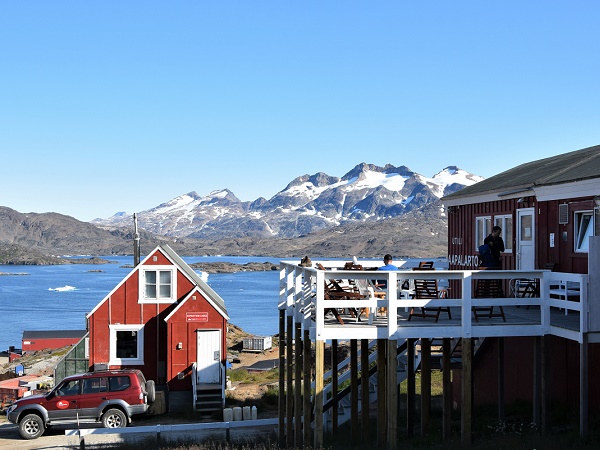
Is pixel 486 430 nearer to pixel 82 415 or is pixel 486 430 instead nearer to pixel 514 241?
pixel 514 241

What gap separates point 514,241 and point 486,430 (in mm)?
5939

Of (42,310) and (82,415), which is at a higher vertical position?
(82,415)

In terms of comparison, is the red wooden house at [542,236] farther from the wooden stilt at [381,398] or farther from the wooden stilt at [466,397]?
the wooden stilt at [381,398]

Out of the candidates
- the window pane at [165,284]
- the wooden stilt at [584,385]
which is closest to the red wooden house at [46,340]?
the window pane at [165,284]

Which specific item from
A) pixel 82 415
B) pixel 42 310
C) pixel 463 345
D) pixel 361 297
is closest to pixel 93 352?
pixel 82 415

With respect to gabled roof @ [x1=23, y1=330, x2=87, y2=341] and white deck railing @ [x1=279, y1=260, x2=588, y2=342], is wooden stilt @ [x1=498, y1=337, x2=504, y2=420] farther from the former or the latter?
gabled roof @ [x1=23, y1=330, x2=87, y2=341]

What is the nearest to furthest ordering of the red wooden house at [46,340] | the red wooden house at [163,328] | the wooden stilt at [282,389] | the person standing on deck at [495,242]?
the person standing on deck at [495,242] → the wooden stilt at [282,389] → the red wooden house at [163,328] → the red wooden house at [46,340]

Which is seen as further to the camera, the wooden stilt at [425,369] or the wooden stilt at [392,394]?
the wooden stilt at [425,369]

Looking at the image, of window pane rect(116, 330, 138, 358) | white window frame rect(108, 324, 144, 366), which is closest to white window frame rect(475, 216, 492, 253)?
white window frame rect(108, 324, 144, 366)

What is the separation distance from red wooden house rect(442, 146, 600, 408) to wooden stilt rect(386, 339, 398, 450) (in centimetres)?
358

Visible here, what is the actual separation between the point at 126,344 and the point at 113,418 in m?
7.58

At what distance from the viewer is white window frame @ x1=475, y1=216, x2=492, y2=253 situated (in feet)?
77.2

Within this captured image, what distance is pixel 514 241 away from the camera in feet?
71.6

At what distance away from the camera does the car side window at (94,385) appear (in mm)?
26219
